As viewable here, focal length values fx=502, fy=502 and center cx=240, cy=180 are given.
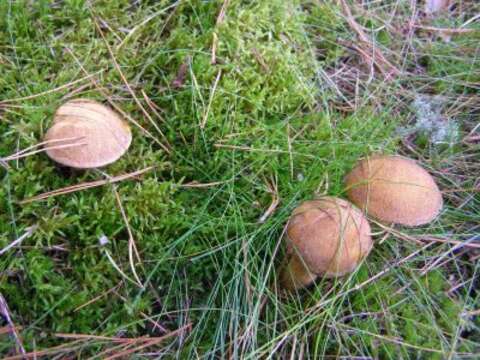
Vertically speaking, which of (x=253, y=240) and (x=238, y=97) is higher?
(x=238, y=97)

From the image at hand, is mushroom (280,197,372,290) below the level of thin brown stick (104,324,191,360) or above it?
above

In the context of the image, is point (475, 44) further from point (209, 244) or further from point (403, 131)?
point (209, 244)

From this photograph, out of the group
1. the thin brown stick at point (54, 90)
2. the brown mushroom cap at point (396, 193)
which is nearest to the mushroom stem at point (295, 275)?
the brown mushroom cap at point (396, 193)

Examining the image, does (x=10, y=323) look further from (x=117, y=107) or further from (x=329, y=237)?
(x=329, y=237)

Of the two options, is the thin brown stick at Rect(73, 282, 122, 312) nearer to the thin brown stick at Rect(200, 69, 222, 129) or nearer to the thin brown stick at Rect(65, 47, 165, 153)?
the thin brown stick at Rect(65, 47, 165, 153)

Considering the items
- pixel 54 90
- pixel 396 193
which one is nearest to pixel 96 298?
pixel 54 90

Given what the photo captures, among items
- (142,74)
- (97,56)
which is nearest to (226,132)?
(142,74)

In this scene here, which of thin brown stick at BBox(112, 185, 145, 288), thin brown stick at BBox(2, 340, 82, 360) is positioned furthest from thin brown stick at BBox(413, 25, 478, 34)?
thin brown stick at BBox(2, 340, 82, 360)
